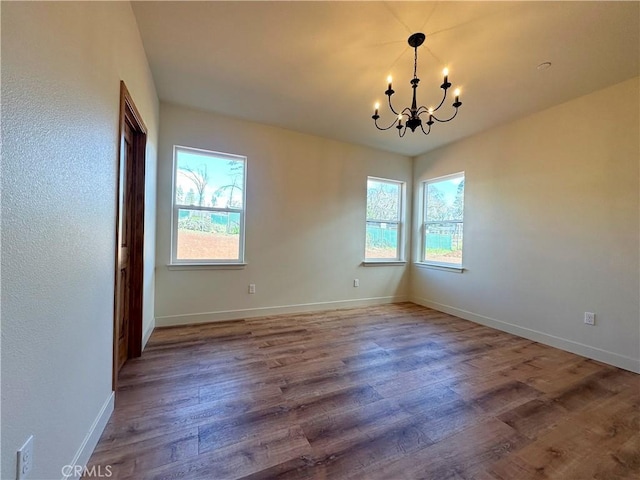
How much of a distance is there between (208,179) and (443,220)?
3552 millimetres

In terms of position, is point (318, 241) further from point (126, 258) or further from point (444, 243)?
point (126, 258)

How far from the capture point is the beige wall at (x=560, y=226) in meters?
2.51

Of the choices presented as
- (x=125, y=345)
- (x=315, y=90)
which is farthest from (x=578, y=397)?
(x=125, y=345)

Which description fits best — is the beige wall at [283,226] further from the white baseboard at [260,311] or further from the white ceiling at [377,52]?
the white ceiling at [377,52]

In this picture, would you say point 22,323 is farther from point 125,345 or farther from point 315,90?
point 315,90

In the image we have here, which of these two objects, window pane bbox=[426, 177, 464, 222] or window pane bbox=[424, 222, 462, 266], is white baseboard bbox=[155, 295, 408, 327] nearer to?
window pane bbox=[424, 222, 462, 266]

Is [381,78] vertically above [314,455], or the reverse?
[381,78]

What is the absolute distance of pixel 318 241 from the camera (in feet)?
13.5

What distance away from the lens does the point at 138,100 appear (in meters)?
2.18

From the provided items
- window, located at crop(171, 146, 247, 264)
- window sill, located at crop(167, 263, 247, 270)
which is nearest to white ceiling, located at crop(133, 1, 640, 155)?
window, located at crop(171, 146, 247, 264)

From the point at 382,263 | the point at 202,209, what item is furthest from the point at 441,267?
the point at 202,209

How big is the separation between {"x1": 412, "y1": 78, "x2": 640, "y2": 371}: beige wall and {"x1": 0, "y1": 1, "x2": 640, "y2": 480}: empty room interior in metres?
0.02

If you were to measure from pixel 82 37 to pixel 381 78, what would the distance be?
7.25 feet

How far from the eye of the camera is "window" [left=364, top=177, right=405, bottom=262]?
4602 millimetres
